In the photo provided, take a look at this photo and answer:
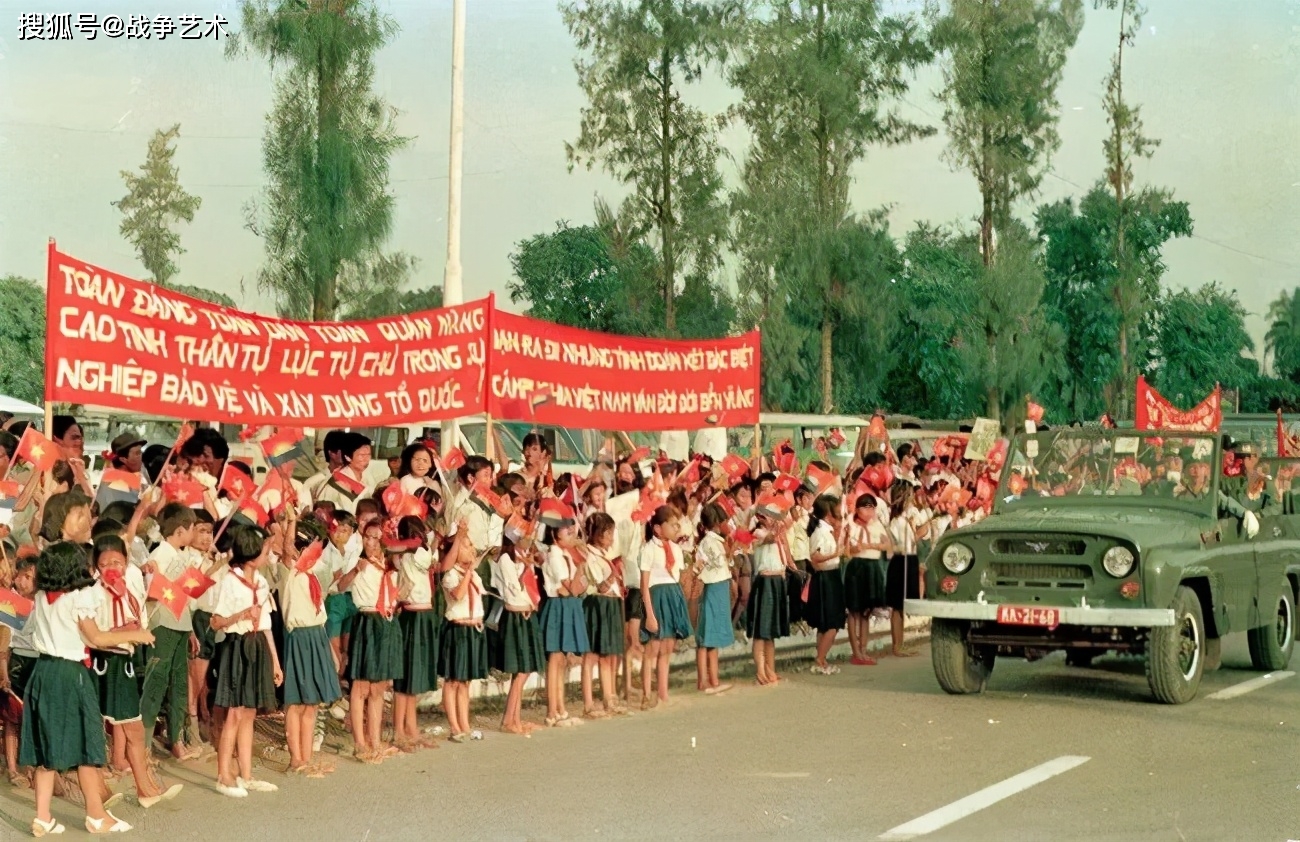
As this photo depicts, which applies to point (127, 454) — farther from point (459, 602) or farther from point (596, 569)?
point (596, 569)

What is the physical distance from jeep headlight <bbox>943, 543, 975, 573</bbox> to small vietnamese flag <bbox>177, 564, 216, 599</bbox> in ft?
18.5

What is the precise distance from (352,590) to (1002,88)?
34.6 metres

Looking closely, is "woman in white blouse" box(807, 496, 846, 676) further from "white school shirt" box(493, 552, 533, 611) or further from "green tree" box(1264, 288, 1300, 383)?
"green tree" box(1264, 288, 1300, 383)

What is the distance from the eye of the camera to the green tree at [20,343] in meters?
55.0

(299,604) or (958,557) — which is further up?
(958,557)

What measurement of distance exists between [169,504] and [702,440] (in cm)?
2429

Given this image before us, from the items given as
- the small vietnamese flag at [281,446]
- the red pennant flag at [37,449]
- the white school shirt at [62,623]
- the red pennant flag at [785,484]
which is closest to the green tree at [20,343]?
the red pennant flag at [785,484]

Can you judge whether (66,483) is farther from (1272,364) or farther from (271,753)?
(1272,364)

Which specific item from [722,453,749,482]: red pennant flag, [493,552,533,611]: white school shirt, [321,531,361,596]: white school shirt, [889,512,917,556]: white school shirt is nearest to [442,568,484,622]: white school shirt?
[493,552,533,611]: white school shirt

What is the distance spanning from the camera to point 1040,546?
1190 centimetres

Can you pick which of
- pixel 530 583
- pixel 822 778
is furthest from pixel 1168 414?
pixel 822 778

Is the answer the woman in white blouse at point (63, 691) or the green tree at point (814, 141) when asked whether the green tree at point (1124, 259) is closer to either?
the green tree at point (814, 141)

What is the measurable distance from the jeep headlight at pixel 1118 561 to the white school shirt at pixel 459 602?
14.5 ft

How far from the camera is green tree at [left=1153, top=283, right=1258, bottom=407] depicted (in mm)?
53031
